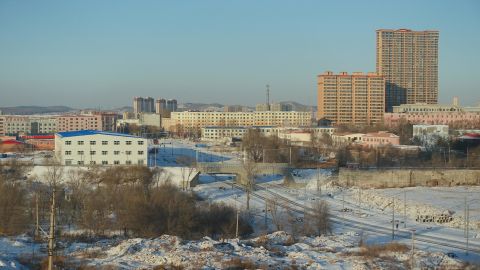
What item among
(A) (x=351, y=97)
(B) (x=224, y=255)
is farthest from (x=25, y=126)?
(B) (x=224, y=255)

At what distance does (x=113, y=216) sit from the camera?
452 inches

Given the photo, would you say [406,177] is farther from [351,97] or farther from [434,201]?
[351,97]

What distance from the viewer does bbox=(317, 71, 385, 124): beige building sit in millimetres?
49375

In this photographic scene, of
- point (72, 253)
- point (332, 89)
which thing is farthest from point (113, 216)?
point (332, 89)

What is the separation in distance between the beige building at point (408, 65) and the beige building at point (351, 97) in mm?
5031

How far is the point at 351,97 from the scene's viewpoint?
49.9m

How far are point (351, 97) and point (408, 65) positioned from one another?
9.09 meters

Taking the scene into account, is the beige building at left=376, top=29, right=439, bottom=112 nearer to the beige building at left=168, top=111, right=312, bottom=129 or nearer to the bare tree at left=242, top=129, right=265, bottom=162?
the beige building at left=168, top=111, right=312, bottom=129

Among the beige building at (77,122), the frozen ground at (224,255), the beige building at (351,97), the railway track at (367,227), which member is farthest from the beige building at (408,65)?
the frozen ground at (224,255)

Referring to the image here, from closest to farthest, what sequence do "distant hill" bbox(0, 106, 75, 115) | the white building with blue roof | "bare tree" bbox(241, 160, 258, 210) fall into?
1. "bare tree" bbox(241, 160, 258, 210)
2. the white building with blue roof
3. "distant hill" bbox(0, 106, 75, 115)

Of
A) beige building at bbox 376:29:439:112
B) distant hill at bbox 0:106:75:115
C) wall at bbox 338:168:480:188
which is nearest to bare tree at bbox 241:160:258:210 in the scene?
wall at bbox 338:168:480:188

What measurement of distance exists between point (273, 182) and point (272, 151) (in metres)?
5.68

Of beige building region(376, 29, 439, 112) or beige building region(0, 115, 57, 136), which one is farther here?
beige building region(376, 29, 439, 112)

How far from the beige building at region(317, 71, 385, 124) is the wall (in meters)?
30.7
